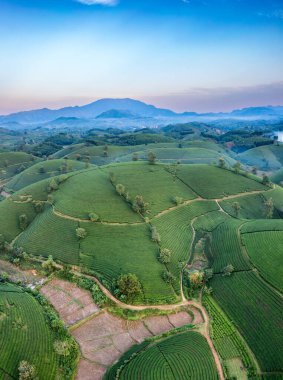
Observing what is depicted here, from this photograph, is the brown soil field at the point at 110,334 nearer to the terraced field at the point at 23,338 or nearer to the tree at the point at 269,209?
the terraced field at the point at 23,338

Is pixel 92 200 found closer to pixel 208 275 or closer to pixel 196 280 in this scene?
pixel 196 280

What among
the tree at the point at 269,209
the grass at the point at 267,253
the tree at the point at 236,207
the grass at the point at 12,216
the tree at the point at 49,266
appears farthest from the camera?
the tree at the point at 269,209

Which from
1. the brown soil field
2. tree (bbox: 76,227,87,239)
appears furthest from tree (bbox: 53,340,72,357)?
tree (bbox: 76,227,87,239)

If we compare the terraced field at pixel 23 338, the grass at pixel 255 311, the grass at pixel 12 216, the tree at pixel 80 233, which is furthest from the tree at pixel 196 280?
the grass at pixel 12 216

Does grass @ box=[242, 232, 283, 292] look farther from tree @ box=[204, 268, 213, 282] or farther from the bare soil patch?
the bare soil patch

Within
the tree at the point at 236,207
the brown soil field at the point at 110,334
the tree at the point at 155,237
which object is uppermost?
the tree at the point at 236,207

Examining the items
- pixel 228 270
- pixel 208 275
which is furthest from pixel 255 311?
pixel 208 275
